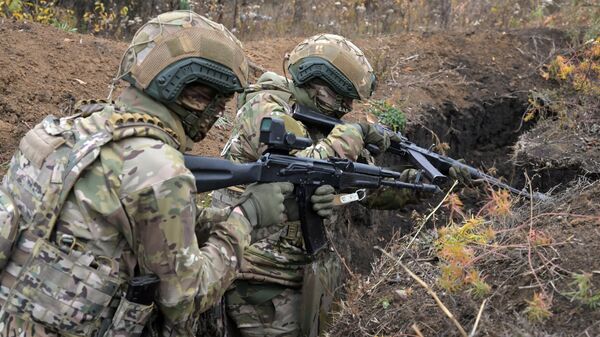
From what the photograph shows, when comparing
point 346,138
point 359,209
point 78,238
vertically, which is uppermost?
point 78,238

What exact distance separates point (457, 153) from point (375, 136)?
457 centimetres

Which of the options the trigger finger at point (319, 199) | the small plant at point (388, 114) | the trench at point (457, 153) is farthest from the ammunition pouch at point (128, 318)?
the small plant at point (388, 114)

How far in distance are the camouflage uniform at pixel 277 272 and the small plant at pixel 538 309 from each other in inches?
Answer: 55.4

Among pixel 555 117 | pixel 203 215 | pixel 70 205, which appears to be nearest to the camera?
pixel 70 205

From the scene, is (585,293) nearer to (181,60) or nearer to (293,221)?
(293,221)

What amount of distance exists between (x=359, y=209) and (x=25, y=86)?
333 cm

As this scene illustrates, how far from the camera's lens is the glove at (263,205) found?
10.7 ft

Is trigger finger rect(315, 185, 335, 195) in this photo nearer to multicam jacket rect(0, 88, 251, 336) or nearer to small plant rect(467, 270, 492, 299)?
small plant rect(467, 270, 492, 299)

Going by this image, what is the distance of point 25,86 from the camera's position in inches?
259

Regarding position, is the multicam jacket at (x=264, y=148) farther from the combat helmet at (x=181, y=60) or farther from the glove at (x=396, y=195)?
the combat helmet at (x=181, y=60)

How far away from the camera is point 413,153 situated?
17.6 ft

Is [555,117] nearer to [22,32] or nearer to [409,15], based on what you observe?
[409,15]

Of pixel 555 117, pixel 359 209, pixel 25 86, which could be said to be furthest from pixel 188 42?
pixel 555 117

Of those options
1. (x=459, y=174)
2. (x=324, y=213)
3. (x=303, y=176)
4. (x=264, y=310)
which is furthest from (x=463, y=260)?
(x=459, y=174)
